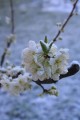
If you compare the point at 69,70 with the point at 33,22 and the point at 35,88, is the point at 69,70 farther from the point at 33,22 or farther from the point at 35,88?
the point at 33,22

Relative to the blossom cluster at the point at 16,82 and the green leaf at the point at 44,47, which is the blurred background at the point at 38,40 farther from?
the green leaf at the point at 44,47

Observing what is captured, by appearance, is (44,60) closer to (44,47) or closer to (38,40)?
(44,47)

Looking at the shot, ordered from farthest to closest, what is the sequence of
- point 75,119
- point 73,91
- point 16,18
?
point 16,18 < point 73,91 < point 75,119

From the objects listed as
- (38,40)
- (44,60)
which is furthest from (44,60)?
(38,40)

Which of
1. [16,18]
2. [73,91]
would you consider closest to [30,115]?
[73,91]

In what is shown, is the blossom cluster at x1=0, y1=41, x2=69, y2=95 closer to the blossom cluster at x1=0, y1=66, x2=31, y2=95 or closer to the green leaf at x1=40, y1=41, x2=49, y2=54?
the green leaf at x1=40, y1=41, x2=49, y2=54

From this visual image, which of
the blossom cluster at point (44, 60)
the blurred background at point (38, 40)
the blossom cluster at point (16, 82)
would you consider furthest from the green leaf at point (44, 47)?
the blurred background at point (38, 40)
